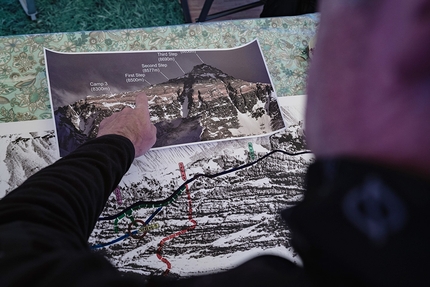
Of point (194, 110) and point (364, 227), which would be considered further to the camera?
point (194, 110)

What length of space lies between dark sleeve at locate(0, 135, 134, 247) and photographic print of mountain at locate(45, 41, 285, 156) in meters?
0.13

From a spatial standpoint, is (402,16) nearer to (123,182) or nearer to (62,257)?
(62,257)

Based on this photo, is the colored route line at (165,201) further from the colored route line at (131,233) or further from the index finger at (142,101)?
the index finger at (142,101)

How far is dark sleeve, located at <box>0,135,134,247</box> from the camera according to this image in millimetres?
310

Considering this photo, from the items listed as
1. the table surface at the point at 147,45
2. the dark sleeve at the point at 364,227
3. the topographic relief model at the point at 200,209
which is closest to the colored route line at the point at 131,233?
the topographic relief model at the point at 200,209

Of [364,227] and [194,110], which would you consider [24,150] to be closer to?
[194,110]

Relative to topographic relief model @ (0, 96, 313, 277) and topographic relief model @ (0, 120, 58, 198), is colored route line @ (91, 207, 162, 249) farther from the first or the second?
topographic relief model @ (0, 120, 58, 198)

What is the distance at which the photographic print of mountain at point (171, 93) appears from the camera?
0.56 meters

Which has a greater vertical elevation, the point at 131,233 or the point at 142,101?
the point at 142,101

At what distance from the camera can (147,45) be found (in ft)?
2.11

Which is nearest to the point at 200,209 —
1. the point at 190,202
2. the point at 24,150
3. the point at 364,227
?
the point at 190,202

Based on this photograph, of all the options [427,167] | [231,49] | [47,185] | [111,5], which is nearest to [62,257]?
[47,185]

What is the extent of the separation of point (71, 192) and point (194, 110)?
288mm

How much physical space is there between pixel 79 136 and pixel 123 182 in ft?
0.30
